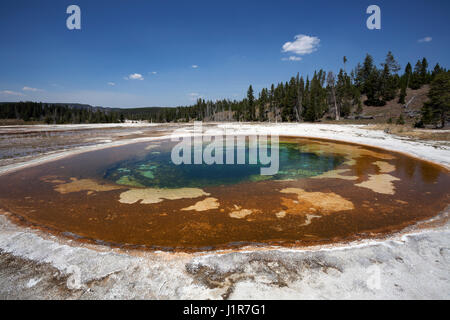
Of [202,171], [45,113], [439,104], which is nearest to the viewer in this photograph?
[202,171]

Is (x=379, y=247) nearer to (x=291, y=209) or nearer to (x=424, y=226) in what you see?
(x=424, y=226)

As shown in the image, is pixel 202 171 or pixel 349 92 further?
pixel 349 92

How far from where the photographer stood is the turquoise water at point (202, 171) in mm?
8461

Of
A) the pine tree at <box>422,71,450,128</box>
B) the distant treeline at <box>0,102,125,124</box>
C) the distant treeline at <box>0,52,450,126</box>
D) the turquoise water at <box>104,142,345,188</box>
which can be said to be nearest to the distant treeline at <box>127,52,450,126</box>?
the distant treeline at <box>0,52,450,126</box>

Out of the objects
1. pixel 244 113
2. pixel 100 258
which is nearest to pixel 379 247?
pixel 100 258

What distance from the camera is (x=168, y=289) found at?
9.13 feet

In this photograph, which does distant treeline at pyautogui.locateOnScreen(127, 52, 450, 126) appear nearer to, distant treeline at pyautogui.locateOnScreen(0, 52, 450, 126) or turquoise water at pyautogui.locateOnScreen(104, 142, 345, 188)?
distant treeline at pyautogui.locateOnScreen(0, 52, 450, 126)

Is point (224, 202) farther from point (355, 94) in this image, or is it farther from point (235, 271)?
point (355, 94)

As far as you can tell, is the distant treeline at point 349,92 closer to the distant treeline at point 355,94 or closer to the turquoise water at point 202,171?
the distant treeline at point 355,94

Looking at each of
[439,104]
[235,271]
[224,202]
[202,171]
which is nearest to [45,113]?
[202,171]

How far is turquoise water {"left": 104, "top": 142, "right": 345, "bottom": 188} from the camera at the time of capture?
8461 millimetres

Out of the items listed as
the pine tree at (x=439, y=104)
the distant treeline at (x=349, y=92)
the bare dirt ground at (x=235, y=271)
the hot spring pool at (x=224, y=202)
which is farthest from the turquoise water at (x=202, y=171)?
the distant treeline at (x=349, y=92)

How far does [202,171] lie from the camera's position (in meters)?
10.1
